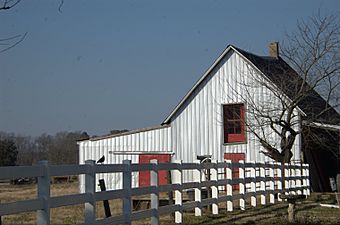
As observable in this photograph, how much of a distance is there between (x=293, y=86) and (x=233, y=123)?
5705mm

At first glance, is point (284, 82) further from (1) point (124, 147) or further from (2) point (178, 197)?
(2) point (178, 197)

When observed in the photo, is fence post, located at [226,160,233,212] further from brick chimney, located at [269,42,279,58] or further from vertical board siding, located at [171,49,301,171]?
brick chimney, located at [269,42,279,58]

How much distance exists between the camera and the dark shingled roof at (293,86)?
27.3 meters

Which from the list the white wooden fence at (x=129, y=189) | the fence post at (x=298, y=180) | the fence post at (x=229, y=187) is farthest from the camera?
the fence post at (x=298, y=180)

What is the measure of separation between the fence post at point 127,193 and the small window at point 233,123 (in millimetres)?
21038

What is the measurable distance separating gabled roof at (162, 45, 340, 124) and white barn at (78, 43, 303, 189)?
7 cm

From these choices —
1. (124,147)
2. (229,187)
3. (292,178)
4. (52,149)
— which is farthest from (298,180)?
(52,149)

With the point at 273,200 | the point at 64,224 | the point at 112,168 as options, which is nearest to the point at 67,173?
the point at 112,168

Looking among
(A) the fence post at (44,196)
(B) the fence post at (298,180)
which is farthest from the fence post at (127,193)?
(B) the fence post at (298,180)

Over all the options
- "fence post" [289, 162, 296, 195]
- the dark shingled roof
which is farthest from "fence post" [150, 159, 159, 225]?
the dark shingled roof

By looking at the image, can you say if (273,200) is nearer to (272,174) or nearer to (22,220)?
(272,174)

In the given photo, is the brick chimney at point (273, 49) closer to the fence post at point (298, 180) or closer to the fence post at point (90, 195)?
the fence post at point (298, 180)

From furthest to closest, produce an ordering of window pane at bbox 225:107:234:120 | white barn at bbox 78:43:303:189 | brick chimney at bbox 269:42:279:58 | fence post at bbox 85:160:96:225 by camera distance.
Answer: brick chimney at bbox 269:42:279:58 → window pane at bbox 225:107:234:120 → white barn at bbox 78:43:303:189 → fence post at bbox 85:160:96:225

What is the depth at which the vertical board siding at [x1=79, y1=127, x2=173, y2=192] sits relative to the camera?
33.8m
